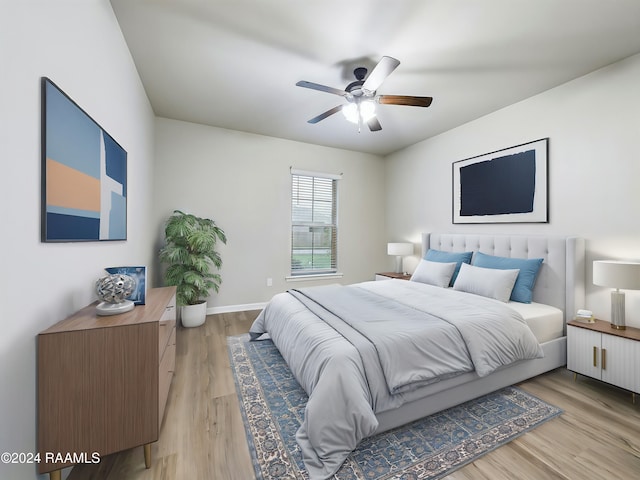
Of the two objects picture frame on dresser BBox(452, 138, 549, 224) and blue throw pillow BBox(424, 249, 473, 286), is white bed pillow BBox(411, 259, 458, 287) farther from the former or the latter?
picture frame on dresser BBox(452, 138, 549, 224)

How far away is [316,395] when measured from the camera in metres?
1.52

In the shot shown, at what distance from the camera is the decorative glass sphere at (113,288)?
4.64 ft

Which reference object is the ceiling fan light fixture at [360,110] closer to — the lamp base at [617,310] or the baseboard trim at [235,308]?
the lamp base at [617,310]

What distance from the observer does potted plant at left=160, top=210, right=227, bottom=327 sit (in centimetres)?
338

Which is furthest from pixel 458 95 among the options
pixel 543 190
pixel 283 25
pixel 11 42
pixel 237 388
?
pixel 237 388

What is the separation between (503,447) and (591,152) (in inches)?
106

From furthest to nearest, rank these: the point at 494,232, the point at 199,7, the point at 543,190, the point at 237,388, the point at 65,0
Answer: the point at 494,232 < the point at 543,190 < the point at 237,388 < the point at 199,7 < the point at 65,0

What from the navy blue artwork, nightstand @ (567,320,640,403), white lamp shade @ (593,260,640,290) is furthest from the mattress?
the navy blue artwork

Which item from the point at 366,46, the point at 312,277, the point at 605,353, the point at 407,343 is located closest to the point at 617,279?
the point at 605,353

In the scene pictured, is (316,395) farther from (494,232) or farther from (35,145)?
(494,232)

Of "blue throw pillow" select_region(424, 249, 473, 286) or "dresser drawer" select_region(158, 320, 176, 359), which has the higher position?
"blue throw pillow" select_region(424, 249, 473, 286)

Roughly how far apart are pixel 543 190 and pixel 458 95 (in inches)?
53.9

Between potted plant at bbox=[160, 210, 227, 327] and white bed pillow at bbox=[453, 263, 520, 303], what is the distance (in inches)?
120

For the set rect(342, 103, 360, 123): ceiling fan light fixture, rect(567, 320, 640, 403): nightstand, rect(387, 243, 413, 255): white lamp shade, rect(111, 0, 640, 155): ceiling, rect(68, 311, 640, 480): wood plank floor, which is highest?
rect(111, 0, 640, 155): ceiling
